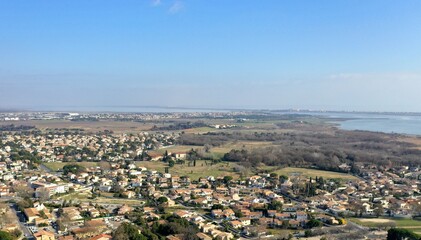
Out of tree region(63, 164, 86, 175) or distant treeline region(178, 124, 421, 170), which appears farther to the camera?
distant treeline region(178, 124, 421, 170)

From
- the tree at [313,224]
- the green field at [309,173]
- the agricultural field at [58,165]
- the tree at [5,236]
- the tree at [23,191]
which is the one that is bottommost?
the agricultural field at [58,165]

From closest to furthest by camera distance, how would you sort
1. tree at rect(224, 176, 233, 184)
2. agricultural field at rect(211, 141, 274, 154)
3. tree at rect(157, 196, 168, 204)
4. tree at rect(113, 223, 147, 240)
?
1. tree at rect(113, 223, 147, 240)
2. tree at rect(157, 196, 168, 204)
3. tree at rect(224, 176, 233, 184)
4. agricultural field at rect(211, 141, 274, 154)

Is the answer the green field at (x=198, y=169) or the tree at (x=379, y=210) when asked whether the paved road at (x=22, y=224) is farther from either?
the tree at (x=379, y=210)

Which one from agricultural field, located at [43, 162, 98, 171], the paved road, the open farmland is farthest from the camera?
agricultural field, located at [43, 162, 98, 171]

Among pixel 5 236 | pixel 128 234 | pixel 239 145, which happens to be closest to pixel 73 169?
pixel 5 236

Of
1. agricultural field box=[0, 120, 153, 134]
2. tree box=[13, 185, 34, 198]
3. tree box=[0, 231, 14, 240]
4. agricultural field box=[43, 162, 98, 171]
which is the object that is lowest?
agricultural field box=[43, 162, 98, 171]

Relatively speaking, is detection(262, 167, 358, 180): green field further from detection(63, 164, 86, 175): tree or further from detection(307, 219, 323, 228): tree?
detection(63, 164, 86, 175): tree

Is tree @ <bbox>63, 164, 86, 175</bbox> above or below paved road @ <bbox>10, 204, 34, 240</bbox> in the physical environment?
above

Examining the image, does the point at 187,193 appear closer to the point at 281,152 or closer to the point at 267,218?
the point at 267,218

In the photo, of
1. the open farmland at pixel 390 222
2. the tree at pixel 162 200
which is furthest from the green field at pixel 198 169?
the open farmland at pixel 390 222

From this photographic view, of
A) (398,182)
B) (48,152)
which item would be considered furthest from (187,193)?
(48,152)

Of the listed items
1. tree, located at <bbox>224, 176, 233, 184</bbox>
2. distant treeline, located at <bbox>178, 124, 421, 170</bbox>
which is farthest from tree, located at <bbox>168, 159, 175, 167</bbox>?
tree, located at <bbox>224, 176, 233, 184</bbox>
